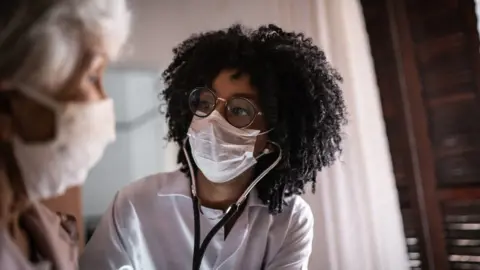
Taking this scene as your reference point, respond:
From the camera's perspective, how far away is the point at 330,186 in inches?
64.5

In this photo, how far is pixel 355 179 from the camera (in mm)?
1576

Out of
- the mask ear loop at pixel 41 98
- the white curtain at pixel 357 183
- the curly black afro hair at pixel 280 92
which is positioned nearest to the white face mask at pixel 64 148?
the mask ear loop at pixel 41 98

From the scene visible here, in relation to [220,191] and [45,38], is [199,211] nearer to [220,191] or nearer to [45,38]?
[220,191]

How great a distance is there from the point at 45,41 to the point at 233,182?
0.67 m

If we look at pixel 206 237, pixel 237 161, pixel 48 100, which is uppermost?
pixel 48 100

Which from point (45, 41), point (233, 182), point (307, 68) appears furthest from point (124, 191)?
point (45, 41)

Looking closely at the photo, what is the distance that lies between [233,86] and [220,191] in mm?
247

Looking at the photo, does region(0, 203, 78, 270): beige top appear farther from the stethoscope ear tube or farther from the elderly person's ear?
the stethoscope ear tube

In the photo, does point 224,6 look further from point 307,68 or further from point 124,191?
point 124,191

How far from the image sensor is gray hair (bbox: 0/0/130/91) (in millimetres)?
688

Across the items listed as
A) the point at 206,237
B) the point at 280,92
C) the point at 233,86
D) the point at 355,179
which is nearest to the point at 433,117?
the point at 355,179

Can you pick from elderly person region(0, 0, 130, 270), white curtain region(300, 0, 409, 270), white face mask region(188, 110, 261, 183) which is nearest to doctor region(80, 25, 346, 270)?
white face mask region(188, 110, 261, 183)

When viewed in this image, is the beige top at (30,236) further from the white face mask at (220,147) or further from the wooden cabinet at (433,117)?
the wooden cabinet at (433,117)

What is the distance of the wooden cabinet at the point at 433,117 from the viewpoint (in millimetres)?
1451
